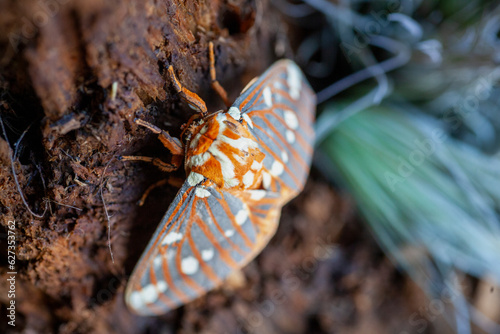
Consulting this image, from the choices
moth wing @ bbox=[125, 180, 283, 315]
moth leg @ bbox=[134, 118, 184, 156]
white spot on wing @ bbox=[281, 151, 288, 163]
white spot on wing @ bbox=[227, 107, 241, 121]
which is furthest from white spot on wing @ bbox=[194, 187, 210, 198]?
white spot on wing @ bbox=[281, 151, 288, 163]

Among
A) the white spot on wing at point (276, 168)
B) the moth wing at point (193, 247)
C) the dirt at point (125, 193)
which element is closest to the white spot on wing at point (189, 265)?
the moth wing at point (193, 247)

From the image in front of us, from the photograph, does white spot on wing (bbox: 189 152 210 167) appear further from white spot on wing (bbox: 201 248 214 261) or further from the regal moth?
white spot on wing (bbox: 201 248 214 261)

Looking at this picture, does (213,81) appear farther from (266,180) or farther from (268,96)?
(266,180)

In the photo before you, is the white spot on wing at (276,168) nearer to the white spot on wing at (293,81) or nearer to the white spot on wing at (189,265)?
the white spot on wing at (293,81)

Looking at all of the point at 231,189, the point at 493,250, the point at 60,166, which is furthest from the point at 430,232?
the point at 60,166

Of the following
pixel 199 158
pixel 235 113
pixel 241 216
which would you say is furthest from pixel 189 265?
pixel 235 113

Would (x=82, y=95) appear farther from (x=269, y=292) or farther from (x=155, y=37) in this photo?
(x=269, y=292)
